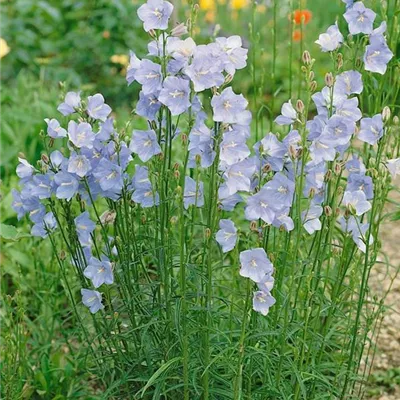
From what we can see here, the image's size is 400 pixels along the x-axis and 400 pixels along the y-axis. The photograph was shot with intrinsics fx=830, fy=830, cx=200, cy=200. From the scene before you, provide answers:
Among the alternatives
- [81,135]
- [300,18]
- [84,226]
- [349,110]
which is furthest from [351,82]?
[84,226]

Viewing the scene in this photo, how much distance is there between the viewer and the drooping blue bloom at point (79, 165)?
2080 millimetres

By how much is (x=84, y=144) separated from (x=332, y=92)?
625 millimetres

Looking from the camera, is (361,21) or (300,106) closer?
(300,106)

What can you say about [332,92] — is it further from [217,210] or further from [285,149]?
[217,210]

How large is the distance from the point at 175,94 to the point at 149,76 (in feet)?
0.39

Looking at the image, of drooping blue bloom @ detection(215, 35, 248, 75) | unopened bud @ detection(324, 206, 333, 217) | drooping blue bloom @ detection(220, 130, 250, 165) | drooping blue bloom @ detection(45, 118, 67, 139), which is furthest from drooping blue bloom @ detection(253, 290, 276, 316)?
drooping blue bloom @ detection(45, 118, 67, 139)

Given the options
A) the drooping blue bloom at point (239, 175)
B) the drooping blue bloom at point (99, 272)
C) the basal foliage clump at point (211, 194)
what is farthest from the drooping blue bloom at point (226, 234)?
the drooping blue bloom at point (99, 272)

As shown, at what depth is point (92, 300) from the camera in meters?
2.28

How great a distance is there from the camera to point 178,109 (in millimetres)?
1893

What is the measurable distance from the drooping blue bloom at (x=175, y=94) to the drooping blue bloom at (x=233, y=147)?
0.39 feet

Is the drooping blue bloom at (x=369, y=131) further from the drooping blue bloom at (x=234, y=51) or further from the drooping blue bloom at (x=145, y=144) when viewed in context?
the drooping blue bloom at (x=145, y=144)

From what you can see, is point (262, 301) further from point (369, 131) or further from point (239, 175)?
point (369, 131)

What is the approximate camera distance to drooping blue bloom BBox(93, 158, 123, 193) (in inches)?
82.3

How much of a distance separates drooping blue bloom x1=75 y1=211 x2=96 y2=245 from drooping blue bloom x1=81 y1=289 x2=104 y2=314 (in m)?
0.15
